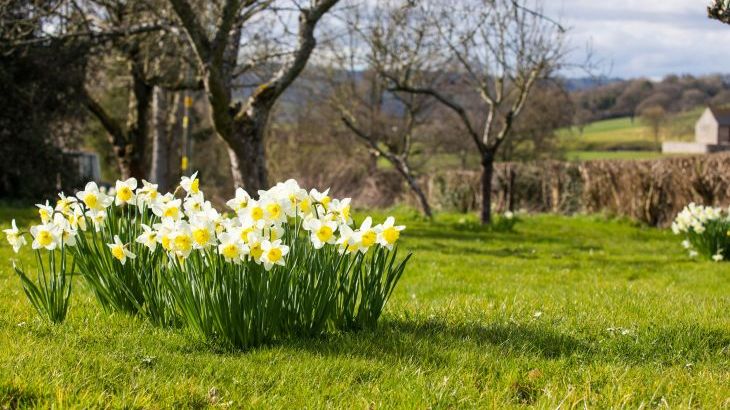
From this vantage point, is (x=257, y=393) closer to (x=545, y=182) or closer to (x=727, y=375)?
(x=727, y=375)

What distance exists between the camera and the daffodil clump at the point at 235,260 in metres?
4.02

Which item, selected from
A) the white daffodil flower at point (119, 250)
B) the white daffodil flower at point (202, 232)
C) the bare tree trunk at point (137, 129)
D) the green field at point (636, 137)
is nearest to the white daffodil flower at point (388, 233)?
the white daffodil flower at point (202, 232)

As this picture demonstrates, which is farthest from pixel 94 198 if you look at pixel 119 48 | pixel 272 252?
pixel 119 48

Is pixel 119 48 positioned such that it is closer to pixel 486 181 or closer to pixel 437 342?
pixel 486 181

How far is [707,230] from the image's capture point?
1060 cm

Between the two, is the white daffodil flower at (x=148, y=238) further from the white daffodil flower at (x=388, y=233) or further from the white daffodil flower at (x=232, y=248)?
the white daffodil flower at (x=388, y=233)

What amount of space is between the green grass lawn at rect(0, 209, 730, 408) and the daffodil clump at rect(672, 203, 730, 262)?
435 centimetres

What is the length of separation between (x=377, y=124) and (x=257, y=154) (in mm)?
20635

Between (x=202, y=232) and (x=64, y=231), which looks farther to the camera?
(x=64, y=231)

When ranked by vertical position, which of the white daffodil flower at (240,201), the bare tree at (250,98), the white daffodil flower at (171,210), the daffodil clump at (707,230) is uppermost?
the bare tree at (250,98)

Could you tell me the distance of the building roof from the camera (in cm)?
4967

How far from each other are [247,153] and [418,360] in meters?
7.29

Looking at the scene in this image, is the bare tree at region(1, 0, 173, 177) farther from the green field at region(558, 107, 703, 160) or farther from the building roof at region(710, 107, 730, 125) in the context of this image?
the building roof at region(710, 107, 730, 125)

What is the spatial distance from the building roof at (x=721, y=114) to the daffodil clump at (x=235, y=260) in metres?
50.2
